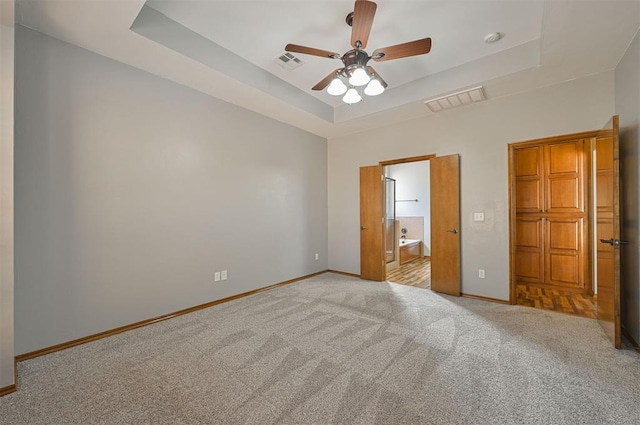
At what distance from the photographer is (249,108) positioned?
3.97 metres

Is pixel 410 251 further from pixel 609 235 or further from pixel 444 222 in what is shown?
pixel 609 235

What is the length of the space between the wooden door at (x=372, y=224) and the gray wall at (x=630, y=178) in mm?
2834

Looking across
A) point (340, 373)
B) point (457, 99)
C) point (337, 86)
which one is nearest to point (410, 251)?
point (457, 99)

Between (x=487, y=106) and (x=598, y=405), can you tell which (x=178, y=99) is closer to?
(x=487, y=106)

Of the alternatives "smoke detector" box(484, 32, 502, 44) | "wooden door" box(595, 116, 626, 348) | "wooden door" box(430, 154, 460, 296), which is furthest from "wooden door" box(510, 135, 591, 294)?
"smoke detector" box(484, 32, 502, 44)

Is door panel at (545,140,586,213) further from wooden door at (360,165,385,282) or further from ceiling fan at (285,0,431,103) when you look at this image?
ceiling fan at (285,0,431,103)

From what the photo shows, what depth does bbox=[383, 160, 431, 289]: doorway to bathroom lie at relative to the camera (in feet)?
19.8

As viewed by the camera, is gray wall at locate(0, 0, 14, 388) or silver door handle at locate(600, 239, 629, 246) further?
silver door handle at locate(600, 239, 629, 246)

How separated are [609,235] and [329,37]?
3295 mm

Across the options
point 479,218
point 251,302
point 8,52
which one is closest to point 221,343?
point 251,302

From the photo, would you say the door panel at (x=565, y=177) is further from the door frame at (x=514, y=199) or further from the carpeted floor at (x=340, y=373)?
the carpeted floor at (x=340, y=373)

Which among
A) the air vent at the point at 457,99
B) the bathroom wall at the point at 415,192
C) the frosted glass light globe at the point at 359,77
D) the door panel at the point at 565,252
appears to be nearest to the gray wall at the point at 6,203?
the frosted glass light globe at the point at 359,77

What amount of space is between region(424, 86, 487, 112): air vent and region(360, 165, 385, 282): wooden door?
135 cm

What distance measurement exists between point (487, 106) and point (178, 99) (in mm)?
4002
